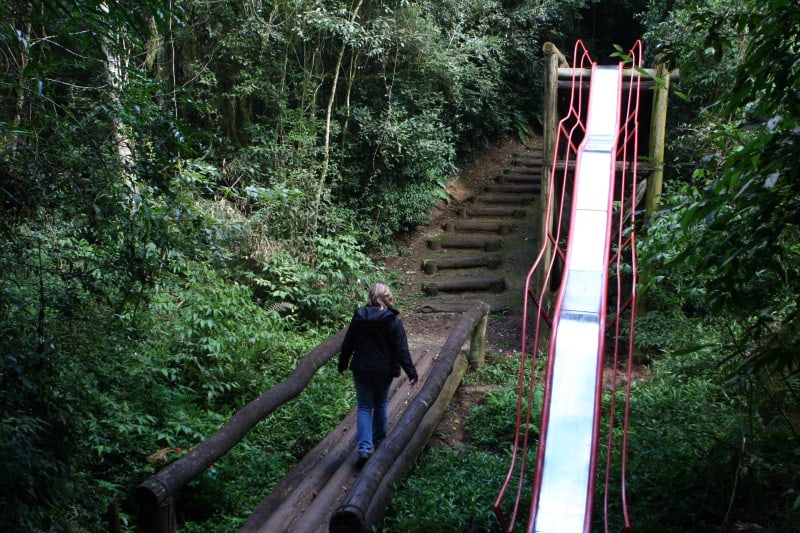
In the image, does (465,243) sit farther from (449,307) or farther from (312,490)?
(312,490)

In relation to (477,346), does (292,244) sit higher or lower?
higher

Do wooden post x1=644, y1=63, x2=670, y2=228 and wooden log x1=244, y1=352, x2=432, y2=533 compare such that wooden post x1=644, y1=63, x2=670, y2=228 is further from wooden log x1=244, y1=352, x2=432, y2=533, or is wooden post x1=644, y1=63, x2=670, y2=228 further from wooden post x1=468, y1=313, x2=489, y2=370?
wooden log x1=244, y1=352, x2=432, y2=533

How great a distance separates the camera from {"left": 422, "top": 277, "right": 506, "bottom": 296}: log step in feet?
40.2

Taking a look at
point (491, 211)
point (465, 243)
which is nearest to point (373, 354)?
point (465, 243)

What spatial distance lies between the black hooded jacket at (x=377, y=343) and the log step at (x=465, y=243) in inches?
325

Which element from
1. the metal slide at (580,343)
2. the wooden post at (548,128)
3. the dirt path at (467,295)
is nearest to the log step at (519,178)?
the dirt path at (467,295)

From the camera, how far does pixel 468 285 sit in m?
12.3

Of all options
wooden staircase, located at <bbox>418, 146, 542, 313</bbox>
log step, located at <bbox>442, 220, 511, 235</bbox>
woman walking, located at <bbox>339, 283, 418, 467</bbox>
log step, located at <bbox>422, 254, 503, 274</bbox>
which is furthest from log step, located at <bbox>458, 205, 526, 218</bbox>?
woman walking, located at <bbox>339, 283, 418, 467</bbox>

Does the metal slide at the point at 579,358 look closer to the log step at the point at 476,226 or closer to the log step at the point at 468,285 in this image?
the log step at the point at 468,285

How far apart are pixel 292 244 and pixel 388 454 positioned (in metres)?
6.91

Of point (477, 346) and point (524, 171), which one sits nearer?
point (477, 346)

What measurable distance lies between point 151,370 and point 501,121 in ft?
41.6

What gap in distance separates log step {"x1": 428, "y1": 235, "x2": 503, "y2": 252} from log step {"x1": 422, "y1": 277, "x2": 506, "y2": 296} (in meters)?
1.34

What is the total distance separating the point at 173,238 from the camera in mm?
4992
